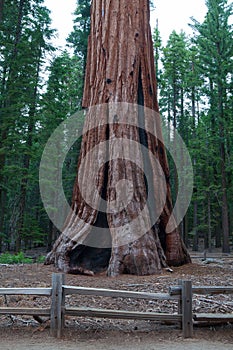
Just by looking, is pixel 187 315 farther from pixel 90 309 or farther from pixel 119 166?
pixel 119 166

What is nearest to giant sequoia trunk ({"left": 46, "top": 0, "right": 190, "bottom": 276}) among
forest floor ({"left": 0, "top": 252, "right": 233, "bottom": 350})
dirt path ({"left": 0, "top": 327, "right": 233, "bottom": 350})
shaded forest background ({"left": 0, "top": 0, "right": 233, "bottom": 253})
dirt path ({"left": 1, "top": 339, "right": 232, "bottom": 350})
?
forest floor ({"left": 0, "top": 252, "right": 233, "bottom": 350})

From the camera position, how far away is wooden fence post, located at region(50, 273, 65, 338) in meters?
4.34

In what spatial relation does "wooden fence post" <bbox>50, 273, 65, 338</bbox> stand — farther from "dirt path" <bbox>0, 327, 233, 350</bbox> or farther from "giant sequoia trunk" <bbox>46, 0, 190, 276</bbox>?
"giant sequoia trunk" <bbox>46, 0, 190, 276</bbox>

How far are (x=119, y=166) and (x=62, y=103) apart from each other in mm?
18040

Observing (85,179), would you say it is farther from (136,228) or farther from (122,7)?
(122,7)

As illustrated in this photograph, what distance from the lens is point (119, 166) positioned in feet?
28.1

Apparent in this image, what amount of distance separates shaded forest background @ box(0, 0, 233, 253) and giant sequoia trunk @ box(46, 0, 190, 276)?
21.1 feet

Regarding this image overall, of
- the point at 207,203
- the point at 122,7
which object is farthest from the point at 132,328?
the point at 207,203

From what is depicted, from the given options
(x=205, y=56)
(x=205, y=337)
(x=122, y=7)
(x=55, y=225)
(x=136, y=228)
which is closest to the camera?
(x=205, y=337)

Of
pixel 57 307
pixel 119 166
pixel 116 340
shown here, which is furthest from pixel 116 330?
pixel 119 166

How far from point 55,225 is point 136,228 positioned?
18537 mm

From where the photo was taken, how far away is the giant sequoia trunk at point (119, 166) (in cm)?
793

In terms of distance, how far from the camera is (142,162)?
350 inches

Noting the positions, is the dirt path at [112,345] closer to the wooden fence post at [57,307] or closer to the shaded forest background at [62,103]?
the wooden fence post at [57,307]
